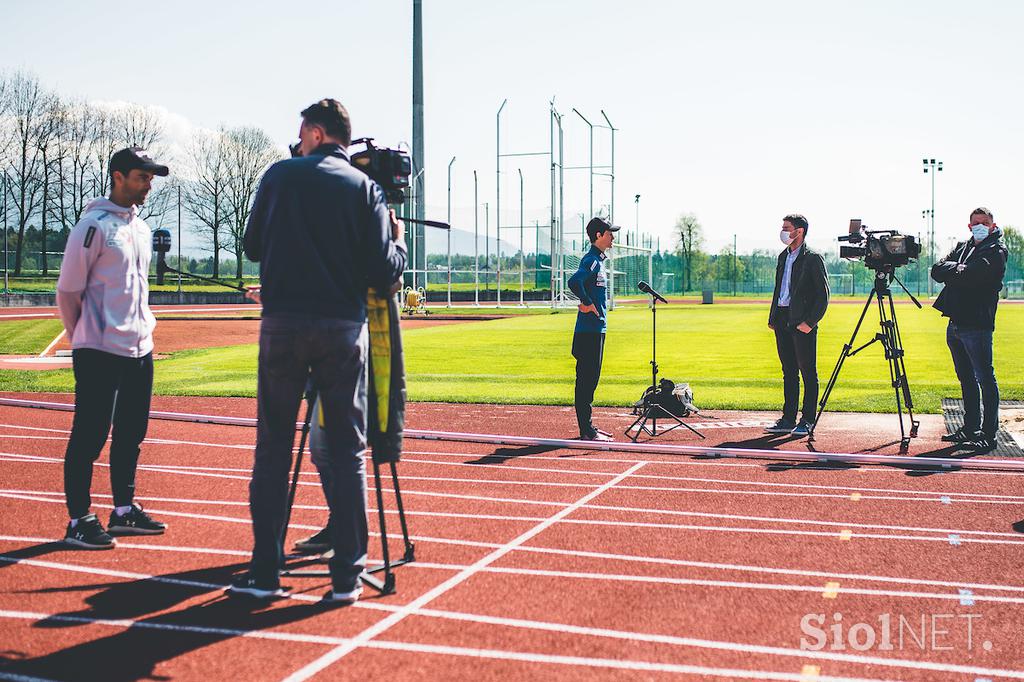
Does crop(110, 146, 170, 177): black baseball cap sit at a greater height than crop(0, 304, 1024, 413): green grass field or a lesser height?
greater

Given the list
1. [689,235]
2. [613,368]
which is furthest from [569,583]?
[689,235]

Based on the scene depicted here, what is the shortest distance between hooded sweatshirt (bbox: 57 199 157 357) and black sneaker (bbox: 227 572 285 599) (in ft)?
5.54

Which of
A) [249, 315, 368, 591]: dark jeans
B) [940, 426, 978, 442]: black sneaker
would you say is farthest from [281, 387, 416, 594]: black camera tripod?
[940, 426, 978, 442]: black sneaker

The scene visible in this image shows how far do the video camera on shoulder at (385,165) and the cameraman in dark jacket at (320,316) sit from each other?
385 mm

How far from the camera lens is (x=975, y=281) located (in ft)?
29.6

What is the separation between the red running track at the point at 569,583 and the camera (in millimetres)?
3838

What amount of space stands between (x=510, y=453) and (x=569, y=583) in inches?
157

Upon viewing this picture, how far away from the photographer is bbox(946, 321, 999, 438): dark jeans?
9125 mm

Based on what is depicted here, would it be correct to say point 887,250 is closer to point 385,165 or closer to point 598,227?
point 598,227

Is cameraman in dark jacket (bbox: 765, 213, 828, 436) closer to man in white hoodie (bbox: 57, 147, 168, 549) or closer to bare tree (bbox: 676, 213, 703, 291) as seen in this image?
man in white hoodie (bbox: 57, 147, 168, 549)

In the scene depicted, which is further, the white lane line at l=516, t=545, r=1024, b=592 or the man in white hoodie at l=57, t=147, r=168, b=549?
the man in white hoodie at l=57, t=147, r=168, b=549

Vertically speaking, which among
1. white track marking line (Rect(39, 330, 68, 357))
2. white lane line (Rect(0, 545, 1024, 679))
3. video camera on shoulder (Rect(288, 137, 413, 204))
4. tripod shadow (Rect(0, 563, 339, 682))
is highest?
video camera on shoulder (Rect(288, 137, 413, 204))

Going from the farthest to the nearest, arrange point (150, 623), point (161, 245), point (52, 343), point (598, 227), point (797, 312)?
point (52, 343) → point (797, 312) → point (598, 227) → point (161, 245) → point (150, 623)

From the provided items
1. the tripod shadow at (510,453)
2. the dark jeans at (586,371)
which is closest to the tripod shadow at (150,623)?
the tripod shadow at (510,453)
